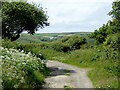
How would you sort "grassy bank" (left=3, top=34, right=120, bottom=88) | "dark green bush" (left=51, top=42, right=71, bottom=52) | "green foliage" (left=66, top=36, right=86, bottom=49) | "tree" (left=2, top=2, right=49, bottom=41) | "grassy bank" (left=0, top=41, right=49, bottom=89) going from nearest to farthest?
"grassy bank" (left=0, top=41, right=49, bottom=89) < "grassy bank" (left=3, top=34, right=120, bottom=88) < "tree" (left=2, top=2, right=49, bottom=41) < "dark green bush" (left=51, top=42, right=71, bottom=52) < "green foliage" (left=66, top=36, right=86, bottom=49)

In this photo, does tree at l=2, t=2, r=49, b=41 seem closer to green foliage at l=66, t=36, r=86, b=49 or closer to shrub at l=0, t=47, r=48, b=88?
shrub at l=0, t=47, r=48, b=88

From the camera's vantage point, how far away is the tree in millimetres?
22266

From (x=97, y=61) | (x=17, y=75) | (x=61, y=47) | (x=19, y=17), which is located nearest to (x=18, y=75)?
(x=17, y=75)

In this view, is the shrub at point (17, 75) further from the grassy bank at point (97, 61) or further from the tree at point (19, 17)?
the tree at point (19, 17)

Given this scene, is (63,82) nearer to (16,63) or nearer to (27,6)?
(16,63)

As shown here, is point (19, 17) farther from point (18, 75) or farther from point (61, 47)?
point (61, 47)

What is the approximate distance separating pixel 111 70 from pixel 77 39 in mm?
30499

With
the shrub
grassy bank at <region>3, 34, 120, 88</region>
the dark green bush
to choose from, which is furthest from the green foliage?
the shrub

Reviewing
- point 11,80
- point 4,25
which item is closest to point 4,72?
point 11,80

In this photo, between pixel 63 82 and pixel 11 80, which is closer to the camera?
pixel 11 80

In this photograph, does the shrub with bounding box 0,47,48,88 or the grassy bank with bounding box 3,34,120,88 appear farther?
the grassy bank with bounding box 3,34,120,88

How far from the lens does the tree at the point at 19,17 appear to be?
73.0 ft

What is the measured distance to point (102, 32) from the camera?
1567 inches

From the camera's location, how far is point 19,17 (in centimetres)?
2247
